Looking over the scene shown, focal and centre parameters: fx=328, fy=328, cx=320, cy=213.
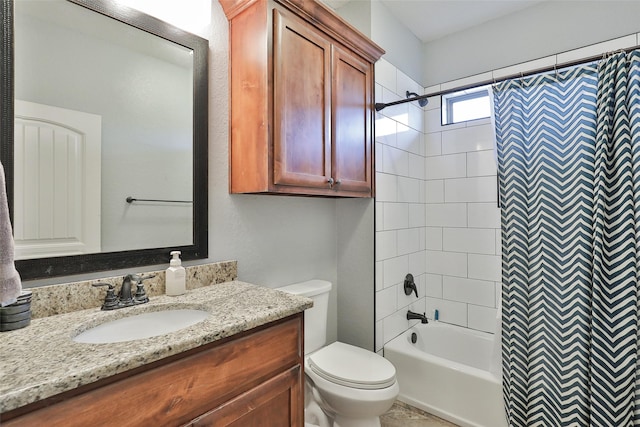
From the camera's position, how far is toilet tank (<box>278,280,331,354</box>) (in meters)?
1.77

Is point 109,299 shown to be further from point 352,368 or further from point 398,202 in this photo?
point 398,202

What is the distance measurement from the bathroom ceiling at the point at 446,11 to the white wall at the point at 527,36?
0.21 feet

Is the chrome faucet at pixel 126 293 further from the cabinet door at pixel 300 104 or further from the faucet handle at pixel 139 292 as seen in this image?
the cabinet door at pixel 300 104

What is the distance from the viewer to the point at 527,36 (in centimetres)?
228

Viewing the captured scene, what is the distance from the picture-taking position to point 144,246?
130 centimetres

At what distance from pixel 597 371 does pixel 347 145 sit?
1.55 metres

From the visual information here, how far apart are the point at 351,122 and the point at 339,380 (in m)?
1.36

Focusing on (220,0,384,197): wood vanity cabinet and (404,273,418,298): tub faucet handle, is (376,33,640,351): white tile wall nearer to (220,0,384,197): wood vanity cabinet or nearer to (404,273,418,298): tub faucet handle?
(404,273,418,298): tub faucet handle

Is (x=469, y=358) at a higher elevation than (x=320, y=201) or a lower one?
lower

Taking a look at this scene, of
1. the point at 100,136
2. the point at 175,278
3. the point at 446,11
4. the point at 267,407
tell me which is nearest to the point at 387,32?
the point at 446,11

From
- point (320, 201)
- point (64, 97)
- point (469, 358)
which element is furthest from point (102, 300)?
point (469, 358)

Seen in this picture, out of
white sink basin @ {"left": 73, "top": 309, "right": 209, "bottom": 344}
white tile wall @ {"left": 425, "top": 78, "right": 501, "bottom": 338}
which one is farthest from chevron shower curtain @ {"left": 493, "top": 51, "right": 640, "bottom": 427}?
white sink basin @ {"left": 73, "top": 309, "right": 209, "bottom": 344}

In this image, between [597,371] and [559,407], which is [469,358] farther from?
[597,371]

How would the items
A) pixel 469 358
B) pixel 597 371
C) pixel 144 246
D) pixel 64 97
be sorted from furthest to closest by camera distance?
pixel 469 358 < pixel 597 371 < pixel 144 246 < pixel 64 97
